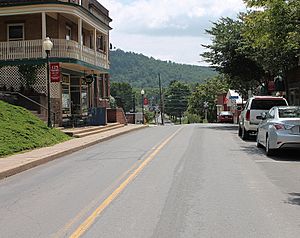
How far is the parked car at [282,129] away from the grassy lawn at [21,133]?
8538 millimetres

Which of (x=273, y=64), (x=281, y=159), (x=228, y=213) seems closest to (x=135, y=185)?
(x=228, y=213)

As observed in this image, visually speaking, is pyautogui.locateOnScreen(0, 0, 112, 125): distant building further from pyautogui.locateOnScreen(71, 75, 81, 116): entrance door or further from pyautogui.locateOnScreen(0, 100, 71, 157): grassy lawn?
pyautogui.locateOnScreen(0, 100, 71, 157): grassy lawn

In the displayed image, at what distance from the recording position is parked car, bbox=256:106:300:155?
14.8 metres

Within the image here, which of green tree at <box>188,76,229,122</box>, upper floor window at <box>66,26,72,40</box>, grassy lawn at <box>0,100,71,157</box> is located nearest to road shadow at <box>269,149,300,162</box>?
grassy lawn at <box>0,100,71,157</box>

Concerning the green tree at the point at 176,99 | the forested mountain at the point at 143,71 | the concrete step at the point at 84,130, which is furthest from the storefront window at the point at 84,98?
the forested mountain at the point at 143,71

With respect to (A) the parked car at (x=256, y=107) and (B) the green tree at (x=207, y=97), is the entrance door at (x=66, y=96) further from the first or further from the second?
(B) the green tree at (x=207, y=97)

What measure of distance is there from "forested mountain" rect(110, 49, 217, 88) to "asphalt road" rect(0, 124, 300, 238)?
150m

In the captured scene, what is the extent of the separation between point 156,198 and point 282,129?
285 inches

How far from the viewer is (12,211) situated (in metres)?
8.20

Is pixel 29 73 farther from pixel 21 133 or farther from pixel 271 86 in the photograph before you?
pixel 271 86

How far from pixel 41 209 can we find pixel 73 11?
21.9 meters

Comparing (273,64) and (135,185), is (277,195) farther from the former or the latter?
(273,64)

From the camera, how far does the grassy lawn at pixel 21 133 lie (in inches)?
673

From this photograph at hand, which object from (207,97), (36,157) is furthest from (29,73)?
(207,97)
